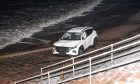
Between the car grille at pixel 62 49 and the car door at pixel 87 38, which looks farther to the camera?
the car door at pixel 87 38

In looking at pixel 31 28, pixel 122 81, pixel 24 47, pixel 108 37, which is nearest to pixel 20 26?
pixel 31 28

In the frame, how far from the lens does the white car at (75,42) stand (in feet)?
53.5

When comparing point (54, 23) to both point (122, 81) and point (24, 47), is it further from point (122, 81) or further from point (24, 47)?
point (122, 81)

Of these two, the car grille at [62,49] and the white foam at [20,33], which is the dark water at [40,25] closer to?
the white foam at [20,33]

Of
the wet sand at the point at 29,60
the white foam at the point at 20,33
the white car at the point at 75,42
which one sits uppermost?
the white foam at the point at 20,33

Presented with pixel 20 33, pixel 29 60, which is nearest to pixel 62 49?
pixel 29 60

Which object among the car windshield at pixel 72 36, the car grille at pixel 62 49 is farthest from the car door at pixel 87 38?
the car grille at pixel 62 49

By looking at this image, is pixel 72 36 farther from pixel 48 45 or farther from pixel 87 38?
pixel 48 45

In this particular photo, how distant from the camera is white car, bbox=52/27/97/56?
16.3 metres

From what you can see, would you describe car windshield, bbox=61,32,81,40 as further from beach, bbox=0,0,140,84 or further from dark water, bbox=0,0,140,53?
dark water, bbox=0,0,140,53

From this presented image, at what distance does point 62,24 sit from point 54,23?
1.78m

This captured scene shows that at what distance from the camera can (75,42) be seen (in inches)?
653

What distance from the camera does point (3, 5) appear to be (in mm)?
54250

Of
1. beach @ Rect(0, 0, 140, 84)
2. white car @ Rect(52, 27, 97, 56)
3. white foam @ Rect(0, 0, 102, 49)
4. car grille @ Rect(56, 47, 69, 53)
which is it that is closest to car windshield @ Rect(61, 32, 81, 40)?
white car @ Rect(52, 27, 97, 56)
